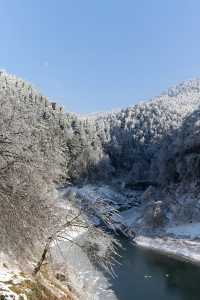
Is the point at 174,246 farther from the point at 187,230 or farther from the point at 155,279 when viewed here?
the point at 155,279

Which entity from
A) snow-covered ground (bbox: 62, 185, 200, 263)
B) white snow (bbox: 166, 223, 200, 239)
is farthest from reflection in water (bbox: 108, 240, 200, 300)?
white snow (bbox: 166, 223, 200, 239)

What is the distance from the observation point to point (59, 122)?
6201 inches

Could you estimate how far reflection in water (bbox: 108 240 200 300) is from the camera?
47469 millimetres

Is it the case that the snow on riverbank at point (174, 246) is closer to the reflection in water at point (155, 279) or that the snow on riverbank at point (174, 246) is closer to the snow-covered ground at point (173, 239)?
the snow-covered ground at point (173, 239)

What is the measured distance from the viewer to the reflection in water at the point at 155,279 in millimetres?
47469

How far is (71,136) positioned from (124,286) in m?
111

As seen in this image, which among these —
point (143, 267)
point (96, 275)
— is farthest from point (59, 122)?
point (96, 275)

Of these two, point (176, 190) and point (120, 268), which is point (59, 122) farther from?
point (120, 268)

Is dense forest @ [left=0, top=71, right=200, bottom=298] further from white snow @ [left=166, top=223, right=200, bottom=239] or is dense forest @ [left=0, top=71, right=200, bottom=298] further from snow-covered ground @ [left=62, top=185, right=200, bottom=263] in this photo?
white snow @ [left=166, top=223, right=200, bottom=239]

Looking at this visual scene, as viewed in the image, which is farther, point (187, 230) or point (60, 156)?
point (187, 230)

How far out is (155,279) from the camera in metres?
54.8

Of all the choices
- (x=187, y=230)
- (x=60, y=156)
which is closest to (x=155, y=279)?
(x=60, y=156)

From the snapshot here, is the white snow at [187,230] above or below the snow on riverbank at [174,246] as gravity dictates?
above

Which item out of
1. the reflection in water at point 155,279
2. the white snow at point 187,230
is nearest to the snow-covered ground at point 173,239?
the white snow at point 187,230
